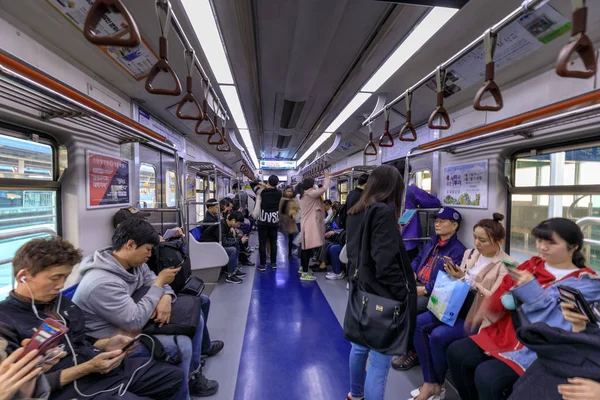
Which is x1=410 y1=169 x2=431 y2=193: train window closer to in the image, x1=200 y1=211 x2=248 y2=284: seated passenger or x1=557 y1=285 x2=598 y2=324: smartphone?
x1=557 y1=285 x2=598 y2=324: smartphone

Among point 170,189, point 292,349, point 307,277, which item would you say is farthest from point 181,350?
point 170,189

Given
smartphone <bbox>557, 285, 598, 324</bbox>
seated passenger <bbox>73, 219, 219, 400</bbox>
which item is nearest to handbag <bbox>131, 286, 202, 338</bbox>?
seated passenger <bbox>73, 219, 219, 400</bbox>

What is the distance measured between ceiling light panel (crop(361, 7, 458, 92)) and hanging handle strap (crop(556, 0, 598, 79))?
3.65 feet

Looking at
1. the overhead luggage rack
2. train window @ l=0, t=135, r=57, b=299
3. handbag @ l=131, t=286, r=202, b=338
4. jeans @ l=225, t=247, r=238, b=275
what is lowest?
jeans @ l=225, t=247, r=238, b=275

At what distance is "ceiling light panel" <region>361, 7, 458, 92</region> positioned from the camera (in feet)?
7.26

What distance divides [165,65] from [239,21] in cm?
112

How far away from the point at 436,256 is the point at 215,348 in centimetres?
236

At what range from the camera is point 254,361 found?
2.56m

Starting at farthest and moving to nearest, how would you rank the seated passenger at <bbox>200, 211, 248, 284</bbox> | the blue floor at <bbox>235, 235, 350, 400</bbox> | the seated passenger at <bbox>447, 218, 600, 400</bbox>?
the seated passenger at <bbox>200, 211, 248, 284</bbox> < the blue floor at <bbox>235, 235, 350, 400</bbox> < the seated passenger at <bbox>447, 218, 600, 400</bbox>

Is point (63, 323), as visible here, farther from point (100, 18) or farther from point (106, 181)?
point (106, 181)

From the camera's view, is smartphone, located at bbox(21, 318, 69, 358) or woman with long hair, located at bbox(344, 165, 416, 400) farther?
woman with long hair, located at bbox(344, 165, 416, 400)

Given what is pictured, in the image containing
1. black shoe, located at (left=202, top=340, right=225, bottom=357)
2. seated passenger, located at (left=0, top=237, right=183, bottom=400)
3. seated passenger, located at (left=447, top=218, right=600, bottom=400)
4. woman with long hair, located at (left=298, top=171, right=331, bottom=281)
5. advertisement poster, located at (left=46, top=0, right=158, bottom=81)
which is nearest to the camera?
seated passenger, located at (left=0, top=237, right=183, bottom=400)

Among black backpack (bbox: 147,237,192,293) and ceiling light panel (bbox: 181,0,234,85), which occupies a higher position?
ceiling light panel (bbox: 181,0,234,85)

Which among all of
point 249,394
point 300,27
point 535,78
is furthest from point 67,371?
point 535,78
